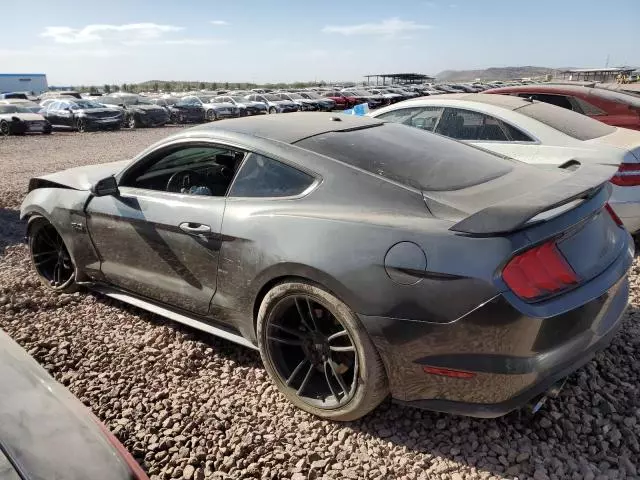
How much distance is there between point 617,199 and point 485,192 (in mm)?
2569

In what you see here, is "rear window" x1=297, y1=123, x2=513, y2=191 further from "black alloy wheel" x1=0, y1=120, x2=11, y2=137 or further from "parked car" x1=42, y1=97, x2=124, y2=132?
"parked car" x1=42, y1=97, x2=124, y2=132

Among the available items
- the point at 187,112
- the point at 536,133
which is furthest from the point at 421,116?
the point at 187,112

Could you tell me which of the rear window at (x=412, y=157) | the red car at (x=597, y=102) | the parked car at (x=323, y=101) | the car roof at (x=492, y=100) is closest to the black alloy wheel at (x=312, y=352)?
the rear window at (x=412, y=157)

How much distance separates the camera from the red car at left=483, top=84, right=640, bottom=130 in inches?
235

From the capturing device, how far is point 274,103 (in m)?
28.2

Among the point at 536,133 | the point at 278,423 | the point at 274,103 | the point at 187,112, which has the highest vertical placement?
the point at 274,103

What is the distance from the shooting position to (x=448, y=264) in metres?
2.02

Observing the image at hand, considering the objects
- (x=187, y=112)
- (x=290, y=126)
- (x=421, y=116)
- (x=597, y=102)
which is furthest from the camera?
(x=187, y=112)

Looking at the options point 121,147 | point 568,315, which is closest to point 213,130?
point 568,315

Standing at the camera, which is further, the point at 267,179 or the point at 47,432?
the point at 267,179

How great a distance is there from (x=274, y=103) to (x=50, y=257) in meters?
25.1

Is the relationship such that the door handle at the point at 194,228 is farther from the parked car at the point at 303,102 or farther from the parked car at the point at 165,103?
the parked car at the point at 303,102

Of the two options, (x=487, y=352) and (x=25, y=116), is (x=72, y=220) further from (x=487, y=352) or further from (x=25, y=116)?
(x=25, y=116)

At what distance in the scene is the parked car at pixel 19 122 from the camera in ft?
64.7
